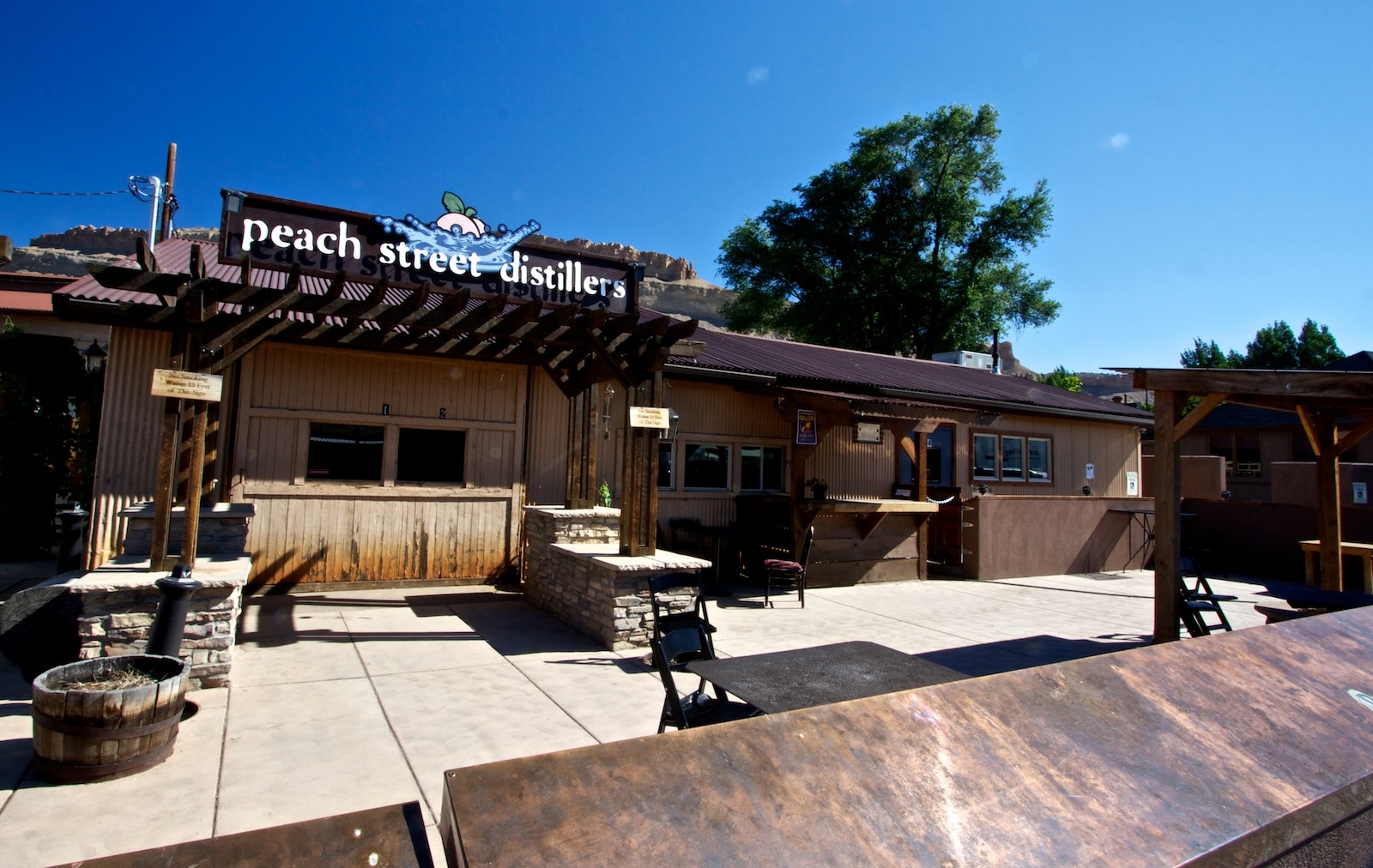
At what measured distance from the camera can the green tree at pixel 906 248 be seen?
31.0 metres

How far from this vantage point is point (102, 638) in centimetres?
473

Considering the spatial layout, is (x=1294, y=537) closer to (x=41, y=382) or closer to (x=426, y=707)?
(x=426, y=707)

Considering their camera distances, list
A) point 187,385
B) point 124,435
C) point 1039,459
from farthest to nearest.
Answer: point 1039,459
point 124,435
point 187,385

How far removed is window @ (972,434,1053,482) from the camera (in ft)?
45.8

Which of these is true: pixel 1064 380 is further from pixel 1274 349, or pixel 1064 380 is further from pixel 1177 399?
pixel 1177 399

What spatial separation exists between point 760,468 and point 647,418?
4892 mm

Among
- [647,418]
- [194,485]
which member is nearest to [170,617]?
[194,485]

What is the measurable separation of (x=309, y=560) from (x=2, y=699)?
3788 millimetres

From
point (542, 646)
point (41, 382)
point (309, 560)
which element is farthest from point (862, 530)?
point (41, 382)

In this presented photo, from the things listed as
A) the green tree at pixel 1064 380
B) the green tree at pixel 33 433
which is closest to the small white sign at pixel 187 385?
the green tree at pixel 33 433

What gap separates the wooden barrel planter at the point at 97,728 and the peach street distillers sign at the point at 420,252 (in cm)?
341

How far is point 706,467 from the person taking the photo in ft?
35.9

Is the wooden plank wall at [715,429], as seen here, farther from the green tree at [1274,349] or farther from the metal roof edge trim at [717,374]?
the green tree at [1274,349]

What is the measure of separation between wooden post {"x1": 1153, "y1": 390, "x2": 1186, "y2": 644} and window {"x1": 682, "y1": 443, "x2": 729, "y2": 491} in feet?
19.2
